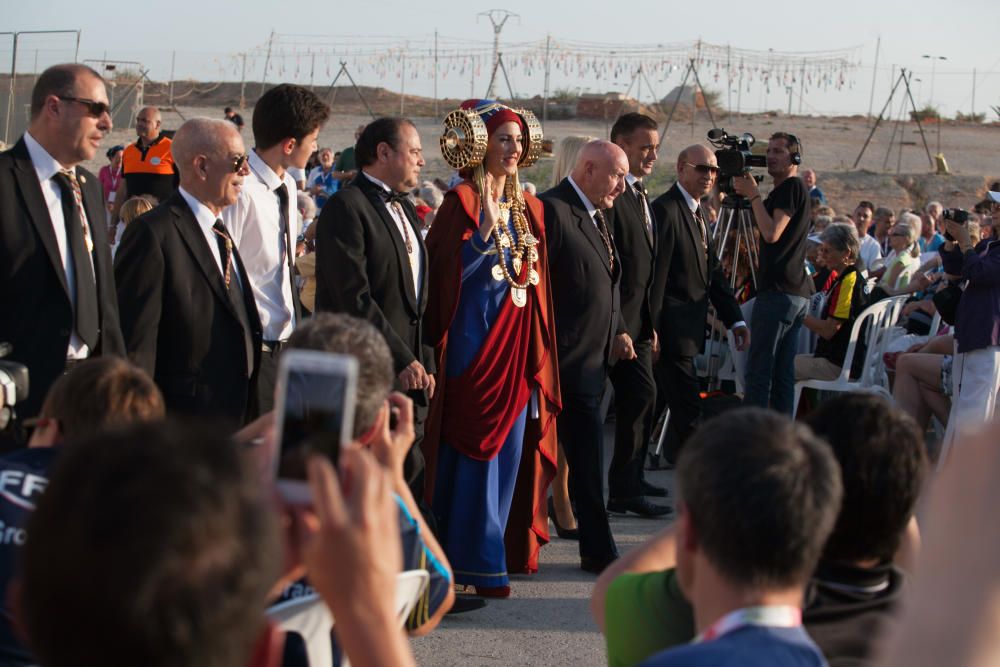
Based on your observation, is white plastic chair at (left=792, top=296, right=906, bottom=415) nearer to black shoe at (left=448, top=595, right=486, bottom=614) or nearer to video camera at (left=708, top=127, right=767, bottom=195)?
video camera at (left=708, top=127, right=767, bottom=195)

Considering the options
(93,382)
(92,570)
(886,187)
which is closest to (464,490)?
(93,382)

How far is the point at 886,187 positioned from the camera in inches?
1169

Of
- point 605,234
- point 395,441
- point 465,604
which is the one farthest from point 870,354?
point 395,441

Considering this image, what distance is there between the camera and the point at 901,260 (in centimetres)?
1080

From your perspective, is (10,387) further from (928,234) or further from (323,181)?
(323,181)

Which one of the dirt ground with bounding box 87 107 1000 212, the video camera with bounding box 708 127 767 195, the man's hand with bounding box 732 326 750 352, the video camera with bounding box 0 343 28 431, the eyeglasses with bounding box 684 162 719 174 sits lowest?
the man's hand with bounding box 732 326 750 352

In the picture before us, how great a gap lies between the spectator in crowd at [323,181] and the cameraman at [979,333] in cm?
929

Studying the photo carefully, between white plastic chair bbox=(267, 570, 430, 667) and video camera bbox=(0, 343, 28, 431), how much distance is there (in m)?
1.68

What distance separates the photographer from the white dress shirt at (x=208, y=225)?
453 centimetres

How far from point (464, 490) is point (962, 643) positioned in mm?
4892

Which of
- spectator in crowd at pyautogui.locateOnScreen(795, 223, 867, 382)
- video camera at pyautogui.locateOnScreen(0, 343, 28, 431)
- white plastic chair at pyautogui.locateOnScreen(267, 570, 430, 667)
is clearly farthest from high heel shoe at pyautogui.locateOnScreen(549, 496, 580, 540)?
white plastic chair at pyautogui.locateOnScreen(267, 570, 430, 667)

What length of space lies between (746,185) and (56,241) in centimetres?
510

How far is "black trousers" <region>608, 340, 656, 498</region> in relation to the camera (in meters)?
7.03

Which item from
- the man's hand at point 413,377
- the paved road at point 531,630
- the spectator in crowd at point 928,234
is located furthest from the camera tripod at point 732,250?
the spectator in crowd at point 928,234
